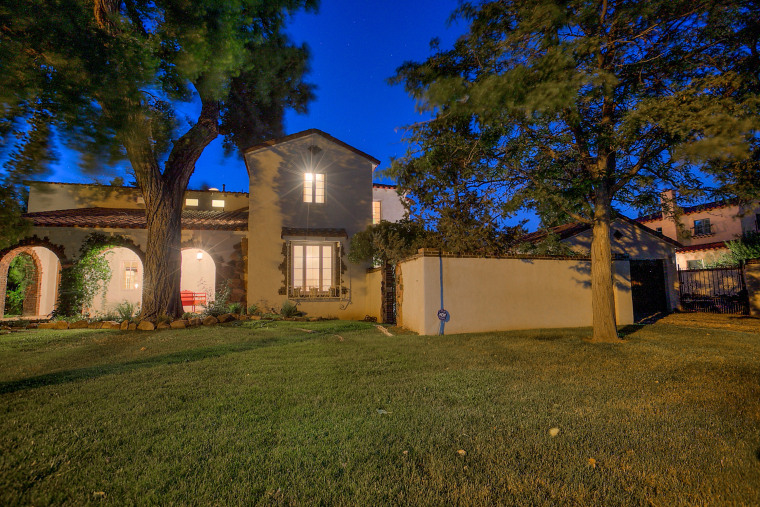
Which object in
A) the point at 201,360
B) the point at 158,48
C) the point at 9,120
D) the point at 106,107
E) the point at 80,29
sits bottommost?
the point at 201,360

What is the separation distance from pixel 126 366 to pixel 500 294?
8.18m

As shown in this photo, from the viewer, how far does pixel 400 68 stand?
348 inches

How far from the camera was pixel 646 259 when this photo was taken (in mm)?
15781

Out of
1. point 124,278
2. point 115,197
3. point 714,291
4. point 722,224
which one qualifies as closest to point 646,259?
point 714,291

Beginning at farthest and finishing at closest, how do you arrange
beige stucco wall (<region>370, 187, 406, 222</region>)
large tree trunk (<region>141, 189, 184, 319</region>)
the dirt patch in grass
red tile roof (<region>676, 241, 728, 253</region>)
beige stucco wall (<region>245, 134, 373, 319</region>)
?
beige stucco wall (<region>370, 187, 406, 222</region>)
red tile roof (<region>676, 241, 728, 253</region>)
beige stucco wall (<region>245, 134, 373, 319</region>)
large tree trunk (<region>141, 189, 184, 319</region>)
the dirt patch in grass

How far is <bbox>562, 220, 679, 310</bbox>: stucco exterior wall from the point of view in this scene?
50.9 feet

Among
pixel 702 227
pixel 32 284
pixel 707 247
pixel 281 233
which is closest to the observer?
pixel 281 233

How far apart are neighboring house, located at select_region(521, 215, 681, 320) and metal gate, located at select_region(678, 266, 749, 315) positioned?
0.63 meters

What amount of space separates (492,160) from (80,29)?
785cm

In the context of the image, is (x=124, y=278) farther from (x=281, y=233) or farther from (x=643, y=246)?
(x=643, y=246)

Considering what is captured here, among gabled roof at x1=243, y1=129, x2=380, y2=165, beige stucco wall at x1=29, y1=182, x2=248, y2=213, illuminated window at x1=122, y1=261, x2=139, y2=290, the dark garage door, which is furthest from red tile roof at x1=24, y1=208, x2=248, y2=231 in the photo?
the dark garage door

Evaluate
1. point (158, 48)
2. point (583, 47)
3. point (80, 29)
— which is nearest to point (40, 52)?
point (80, 29)

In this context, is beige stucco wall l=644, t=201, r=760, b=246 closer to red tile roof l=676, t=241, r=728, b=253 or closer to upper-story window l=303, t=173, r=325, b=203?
red tile roof l=676, t=241, r=728, b=253

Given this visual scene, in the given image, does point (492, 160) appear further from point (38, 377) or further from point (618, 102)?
point (38, 377)
